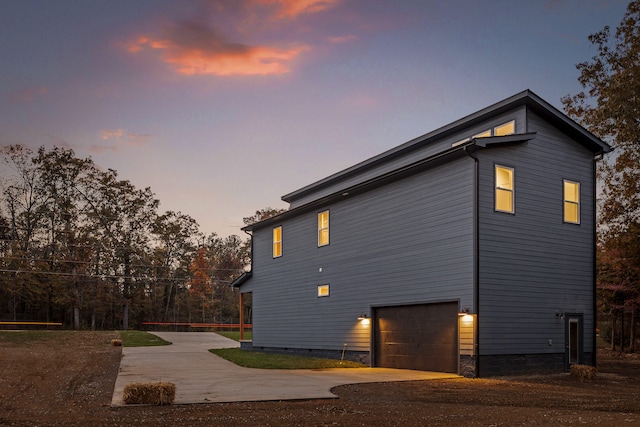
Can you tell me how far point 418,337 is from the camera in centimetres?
1886

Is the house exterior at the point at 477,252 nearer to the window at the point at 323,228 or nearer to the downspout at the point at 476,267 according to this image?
the downspout at the point at 476,267

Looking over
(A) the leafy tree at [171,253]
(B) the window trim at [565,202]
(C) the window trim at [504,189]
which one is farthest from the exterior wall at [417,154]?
(A) the leafy tree at [171,253]

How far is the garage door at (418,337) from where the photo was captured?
17.5 meters

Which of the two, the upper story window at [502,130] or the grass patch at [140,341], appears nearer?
the upper story window at [502,130]

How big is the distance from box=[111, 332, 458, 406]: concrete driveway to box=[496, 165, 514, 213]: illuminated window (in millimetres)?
4796

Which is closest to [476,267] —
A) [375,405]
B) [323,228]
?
[375,405]

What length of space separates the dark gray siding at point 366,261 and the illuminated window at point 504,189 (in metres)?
1.00

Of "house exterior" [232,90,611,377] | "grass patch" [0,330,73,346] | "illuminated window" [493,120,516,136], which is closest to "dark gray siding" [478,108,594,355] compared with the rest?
"house exterior" [232,90,611,377]

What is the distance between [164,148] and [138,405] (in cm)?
2094

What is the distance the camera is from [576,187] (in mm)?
19375

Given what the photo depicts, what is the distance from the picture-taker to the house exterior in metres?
16.9

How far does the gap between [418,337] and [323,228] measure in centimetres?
671

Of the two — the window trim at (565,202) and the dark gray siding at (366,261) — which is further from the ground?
the window trim at (565,202)

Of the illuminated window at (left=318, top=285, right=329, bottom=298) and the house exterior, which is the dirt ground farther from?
the illuminated window at (left=318, top=285, right=329, bottom=298)
